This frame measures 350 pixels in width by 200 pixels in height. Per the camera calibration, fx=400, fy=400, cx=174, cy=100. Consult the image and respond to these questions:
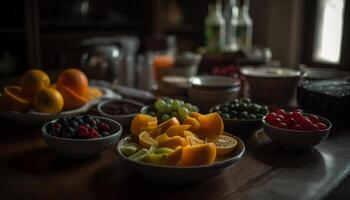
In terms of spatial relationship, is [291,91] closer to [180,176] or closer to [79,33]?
[180,176]

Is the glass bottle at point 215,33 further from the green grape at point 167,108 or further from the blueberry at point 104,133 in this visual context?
the blueberry at point 104,133

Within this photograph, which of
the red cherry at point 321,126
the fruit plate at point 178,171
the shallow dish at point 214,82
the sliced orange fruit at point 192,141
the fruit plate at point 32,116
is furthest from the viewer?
the shallow dish at point 214,82

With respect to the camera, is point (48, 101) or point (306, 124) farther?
point (48, 101)

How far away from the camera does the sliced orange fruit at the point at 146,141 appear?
0.82 metres

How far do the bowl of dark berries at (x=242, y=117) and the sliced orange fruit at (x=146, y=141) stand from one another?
234 mm

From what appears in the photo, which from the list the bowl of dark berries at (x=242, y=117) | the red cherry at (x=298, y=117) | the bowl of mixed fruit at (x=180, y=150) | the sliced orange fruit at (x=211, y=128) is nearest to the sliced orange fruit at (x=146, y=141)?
the bowl of mixed fruit at (x=180, y=150)

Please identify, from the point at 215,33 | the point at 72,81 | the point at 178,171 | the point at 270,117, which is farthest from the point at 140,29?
the point at 178,171

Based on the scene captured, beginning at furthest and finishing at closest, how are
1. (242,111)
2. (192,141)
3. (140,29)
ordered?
(140,29), (242,111), (192,141)

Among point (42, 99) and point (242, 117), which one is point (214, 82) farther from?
point (42, 99)

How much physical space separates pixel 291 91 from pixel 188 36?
2036 mm

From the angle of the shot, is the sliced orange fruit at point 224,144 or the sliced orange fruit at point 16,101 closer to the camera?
the sliced orange fruit at point 224,144

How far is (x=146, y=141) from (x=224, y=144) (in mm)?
163

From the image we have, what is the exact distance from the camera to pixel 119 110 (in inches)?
43.2

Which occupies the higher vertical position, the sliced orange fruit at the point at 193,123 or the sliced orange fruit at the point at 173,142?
the sliced orange fruit at the point at 193,123
